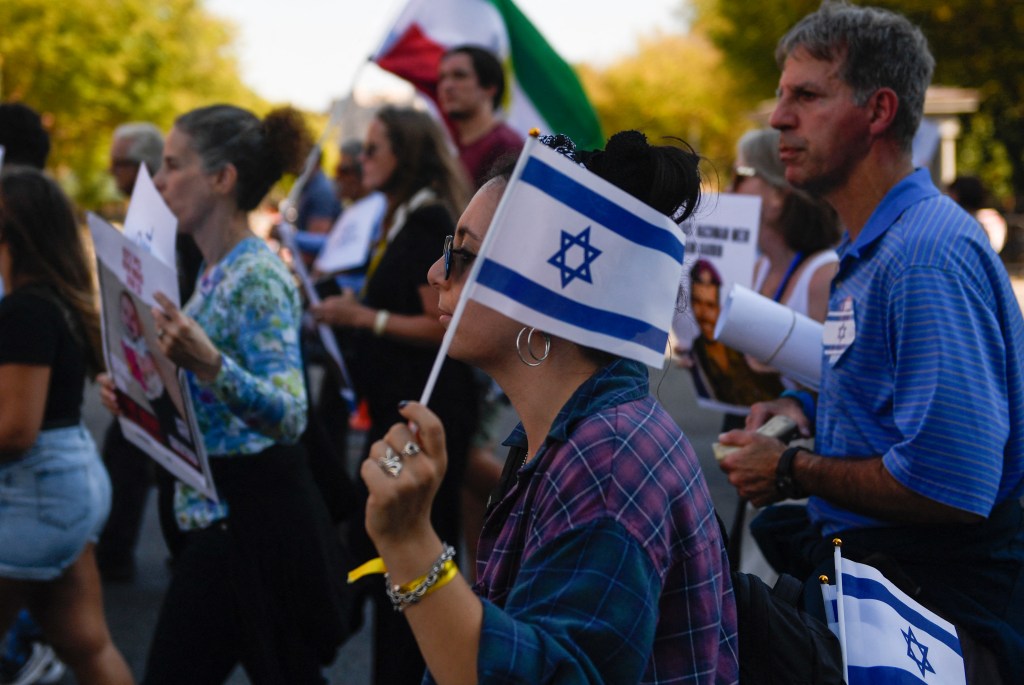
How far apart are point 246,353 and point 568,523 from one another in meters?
1.86

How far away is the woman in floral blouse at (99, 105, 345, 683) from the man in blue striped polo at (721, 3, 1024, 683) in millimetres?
1263

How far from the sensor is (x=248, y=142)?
11.9 ft

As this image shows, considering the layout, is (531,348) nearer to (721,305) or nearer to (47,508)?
(721,305)

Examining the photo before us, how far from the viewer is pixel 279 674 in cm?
340

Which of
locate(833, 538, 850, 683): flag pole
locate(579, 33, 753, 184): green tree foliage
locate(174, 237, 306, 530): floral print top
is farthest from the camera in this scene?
locate(579, 33, 753, 184): green tree foliage

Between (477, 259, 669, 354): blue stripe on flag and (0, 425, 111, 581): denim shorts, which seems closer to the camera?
(477, 259, 669, 354): blue stripe on flag

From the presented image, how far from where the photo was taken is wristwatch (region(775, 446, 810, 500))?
8.77ft

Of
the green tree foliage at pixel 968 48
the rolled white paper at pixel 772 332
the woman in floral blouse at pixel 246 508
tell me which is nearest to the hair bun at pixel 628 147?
the rolled white paper at pixel 772 332

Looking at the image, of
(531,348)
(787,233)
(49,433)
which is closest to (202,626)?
(49,433)

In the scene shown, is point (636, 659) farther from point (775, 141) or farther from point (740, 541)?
point (775, 141)

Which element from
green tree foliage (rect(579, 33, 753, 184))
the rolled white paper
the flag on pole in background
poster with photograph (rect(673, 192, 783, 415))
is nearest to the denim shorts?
poster with photograph (rect(673, 192, 783, 415))

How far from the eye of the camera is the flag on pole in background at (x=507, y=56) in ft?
20.8

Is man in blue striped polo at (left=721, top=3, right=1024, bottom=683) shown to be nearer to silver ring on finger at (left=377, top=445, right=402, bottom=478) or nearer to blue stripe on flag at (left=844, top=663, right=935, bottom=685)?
blue stripe on flag at (left=844, top=663, right=935, bottom=685)

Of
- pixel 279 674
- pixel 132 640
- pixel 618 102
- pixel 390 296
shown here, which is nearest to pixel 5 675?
pixel 132 640
